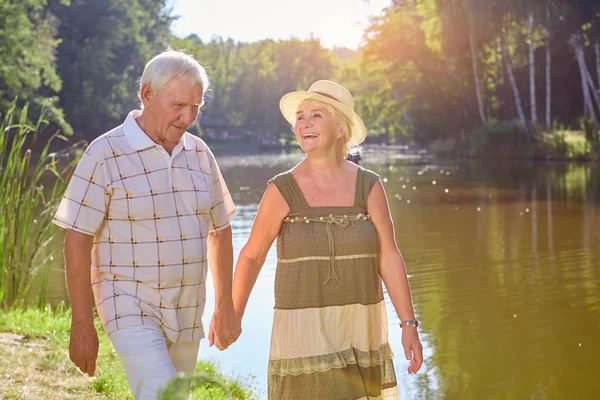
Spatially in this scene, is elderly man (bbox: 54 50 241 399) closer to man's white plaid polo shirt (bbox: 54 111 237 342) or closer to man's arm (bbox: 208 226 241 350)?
man's white plaid polo shirt (bbox: 54 111 237 342)

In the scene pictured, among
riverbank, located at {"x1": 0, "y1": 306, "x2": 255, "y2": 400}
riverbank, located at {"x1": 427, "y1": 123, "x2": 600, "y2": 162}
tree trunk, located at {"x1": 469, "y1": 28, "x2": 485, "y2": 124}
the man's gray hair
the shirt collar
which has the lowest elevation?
riverbank, located at {"x1": 0, "y1": 306, "x2": 255, "y2": 400}

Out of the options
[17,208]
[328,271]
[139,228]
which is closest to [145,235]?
[139,228]

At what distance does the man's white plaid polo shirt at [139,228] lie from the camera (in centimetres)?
329

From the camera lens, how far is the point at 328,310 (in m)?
3.70

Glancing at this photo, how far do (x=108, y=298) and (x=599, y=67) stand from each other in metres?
33.9

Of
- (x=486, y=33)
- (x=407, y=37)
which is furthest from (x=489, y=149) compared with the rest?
(x=407, y=37)

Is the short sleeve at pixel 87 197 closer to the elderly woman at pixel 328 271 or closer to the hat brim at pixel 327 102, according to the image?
the elderly woman at pixel 328 271

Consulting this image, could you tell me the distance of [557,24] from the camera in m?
32.4

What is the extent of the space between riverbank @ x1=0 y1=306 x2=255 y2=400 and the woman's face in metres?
1.38

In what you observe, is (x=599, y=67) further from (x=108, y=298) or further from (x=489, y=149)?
(x=108, y=298)

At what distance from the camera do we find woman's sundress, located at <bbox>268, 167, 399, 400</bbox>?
12.0ft

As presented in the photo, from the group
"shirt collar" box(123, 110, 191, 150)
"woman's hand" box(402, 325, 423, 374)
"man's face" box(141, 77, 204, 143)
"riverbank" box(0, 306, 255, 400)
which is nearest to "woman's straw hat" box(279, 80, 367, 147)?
"man's face" box(141, 77, 204, 143)

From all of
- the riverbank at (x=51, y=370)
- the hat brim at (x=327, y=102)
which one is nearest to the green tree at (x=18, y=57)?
the riverbank at (x=51, y=370)

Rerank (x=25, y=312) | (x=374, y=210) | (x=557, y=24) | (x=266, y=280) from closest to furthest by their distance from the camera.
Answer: (x=374, y=210) → (x=25, y=312) → (x=266, y=280) → (x=557, y=24)
